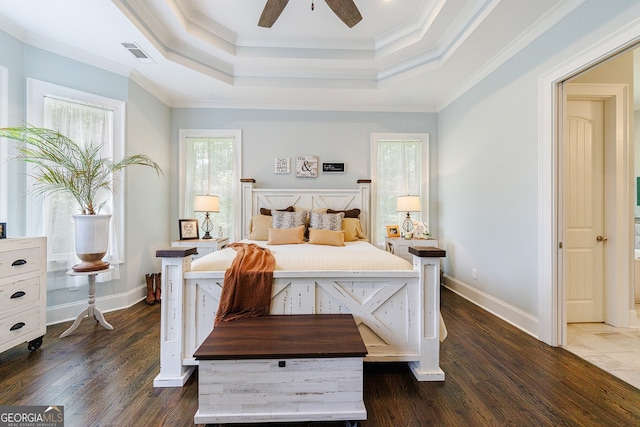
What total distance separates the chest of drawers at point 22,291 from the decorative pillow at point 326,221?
2.65 m

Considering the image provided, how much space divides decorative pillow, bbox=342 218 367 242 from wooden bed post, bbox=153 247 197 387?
2.27 m

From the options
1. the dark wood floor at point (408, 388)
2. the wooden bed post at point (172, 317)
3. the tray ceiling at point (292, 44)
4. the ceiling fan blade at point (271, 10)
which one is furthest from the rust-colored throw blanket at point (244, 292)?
the tray ceiling at point (292, 44)

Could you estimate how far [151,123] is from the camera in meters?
3.84

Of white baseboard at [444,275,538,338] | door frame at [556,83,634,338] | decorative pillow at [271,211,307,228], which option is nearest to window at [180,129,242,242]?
decorative pillow at [271,211,307,228]

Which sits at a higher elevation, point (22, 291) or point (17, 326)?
point (22, 291)

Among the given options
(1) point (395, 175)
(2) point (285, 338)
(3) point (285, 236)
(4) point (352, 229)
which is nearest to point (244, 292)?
(2) point (285, 338)

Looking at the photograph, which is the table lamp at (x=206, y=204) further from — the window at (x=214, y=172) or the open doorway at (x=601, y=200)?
the open doorway at (x=601, y=200)

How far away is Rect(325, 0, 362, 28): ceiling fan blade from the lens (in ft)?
6.89

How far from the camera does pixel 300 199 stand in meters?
4.25

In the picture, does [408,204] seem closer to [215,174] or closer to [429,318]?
[429,318]

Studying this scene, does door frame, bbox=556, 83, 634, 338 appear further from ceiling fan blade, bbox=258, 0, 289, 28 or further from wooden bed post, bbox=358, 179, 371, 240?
ceiling fan blade, bbox=258, 0, 289, 28

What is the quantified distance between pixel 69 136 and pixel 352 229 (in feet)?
11.3

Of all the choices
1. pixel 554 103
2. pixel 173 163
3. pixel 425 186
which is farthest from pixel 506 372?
pixel 173 163

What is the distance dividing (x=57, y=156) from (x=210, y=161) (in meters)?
1.88
